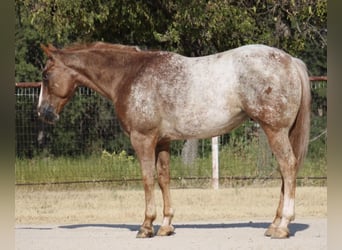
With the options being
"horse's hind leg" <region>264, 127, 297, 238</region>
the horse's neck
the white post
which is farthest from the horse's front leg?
the white post

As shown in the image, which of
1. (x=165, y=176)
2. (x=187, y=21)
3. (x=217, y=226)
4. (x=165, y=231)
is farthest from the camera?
(x=187, y=21)

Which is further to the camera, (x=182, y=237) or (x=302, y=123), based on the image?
(x=182, y=237)

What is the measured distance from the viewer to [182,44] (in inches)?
607

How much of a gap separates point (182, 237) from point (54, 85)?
220 centimetres

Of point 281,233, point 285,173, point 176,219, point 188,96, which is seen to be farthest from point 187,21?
point 281,233

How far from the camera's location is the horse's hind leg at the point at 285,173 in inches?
273

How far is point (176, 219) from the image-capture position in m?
9.84

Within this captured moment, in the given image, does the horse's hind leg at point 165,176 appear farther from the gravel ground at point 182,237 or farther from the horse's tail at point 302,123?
the horse's tail at point 302,123

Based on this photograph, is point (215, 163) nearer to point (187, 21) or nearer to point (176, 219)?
point (187, 21)

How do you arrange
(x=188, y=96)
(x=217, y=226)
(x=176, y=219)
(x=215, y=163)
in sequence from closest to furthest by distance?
1. (x=188, y=96)
2. (x=217, y=226)
3. (x=176, y=219)
4. (x=215, y=163)

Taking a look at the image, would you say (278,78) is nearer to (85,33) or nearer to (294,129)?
(294,129)

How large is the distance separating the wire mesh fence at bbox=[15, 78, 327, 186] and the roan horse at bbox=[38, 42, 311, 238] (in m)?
6.83

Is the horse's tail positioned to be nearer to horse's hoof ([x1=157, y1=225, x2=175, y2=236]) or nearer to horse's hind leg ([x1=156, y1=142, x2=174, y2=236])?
horse's hind leg ([x1=156, y1=142, x2=174, y2=236])

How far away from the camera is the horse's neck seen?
779cm
